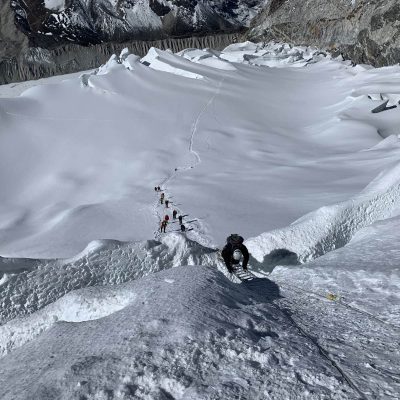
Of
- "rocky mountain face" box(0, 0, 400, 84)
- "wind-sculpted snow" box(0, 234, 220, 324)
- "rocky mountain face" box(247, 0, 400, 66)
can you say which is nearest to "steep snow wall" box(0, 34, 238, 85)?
"rocky mountain face" box(0, 0, 400, 84)

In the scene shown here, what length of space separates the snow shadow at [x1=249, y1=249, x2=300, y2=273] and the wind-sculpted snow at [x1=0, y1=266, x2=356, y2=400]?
281 centimetres

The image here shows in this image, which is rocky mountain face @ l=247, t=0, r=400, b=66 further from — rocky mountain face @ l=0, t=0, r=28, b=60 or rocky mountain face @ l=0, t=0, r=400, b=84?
rocky mountain face @ l=0, t=0, r=28, b=60

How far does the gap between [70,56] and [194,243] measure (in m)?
101

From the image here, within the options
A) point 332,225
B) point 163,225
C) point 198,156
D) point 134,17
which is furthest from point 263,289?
point 134,17

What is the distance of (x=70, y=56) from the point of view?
329 ft

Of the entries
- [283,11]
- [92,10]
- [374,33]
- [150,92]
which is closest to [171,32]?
[92,10]

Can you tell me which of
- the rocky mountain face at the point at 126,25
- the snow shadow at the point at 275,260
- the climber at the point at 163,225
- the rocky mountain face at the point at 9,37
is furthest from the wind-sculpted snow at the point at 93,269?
the rocky mountain face at the point at 9,37

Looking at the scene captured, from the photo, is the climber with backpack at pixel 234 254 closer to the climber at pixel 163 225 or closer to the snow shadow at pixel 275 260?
the snow shadow at pixel 275 260

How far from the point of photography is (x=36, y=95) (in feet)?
107

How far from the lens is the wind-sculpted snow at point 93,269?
251 inches

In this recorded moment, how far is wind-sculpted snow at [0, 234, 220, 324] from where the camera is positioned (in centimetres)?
637

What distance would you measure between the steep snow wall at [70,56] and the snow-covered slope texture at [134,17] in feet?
10.1

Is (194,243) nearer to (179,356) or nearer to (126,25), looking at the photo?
(179,356)

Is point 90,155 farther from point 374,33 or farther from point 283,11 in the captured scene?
point 283,11
